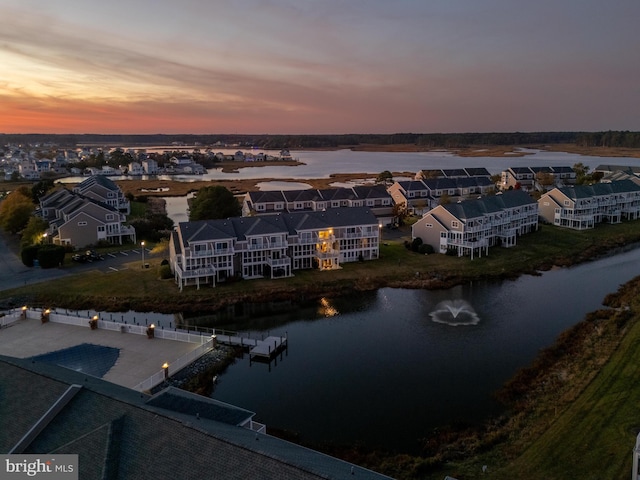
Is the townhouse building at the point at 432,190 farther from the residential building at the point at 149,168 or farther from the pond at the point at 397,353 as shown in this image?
the residential building at the point at 149,168

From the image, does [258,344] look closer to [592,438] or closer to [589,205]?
[592,438]

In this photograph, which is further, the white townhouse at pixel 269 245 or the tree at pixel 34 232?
the tree at pixel 34 232

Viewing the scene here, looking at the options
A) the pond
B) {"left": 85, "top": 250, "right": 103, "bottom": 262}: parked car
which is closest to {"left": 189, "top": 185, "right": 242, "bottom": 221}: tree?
{"left": 85, "top": 250, "right": 103, "bottom": 262}: parked car

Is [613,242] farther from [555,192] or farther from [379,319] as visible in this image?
[379,319]

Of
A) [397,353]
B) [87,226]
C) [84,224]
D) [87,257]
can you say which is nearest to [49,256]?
[87,257]

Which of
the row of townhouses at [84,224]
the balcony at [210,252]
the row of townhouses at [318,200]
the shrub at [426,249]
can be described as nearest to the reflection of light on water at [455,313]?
the shrub at [426,249]

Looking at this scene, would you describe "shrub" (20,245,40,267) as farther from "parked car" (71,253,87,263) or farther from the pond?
the pond
